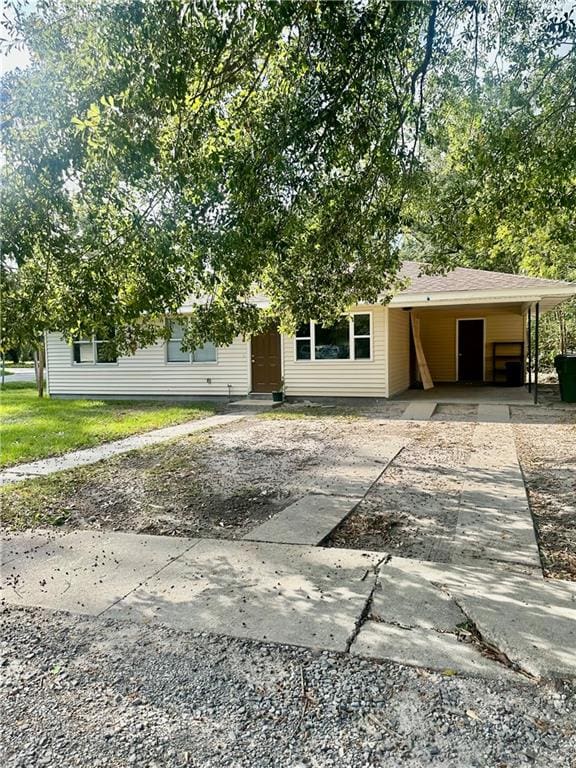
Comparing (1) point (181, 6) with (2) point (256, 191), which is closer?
(1) point (181, 6)

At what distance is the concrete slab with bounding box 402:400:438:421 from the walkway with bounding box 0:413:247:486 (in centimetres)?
376

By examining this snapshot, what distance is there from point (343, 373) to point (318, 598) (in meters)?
10.8

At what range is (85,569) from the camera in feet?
11.9

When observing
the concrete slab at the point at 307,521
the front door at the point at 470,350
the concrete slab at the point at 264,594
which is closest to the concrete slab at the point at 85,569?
the concrete slab at the point at 264,594

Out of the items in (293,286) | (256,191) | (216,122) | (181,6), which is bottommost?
(293,286)

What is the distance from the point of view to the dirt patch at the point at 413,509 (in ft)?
13.1

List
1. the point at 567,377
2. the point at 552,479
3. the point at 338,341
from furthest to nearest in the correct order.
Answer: the point at 338,341
the point at 567,377
the point at 552,479

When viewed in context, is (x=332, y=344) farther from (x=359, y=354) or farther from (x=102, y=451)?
(x=102, y=451)

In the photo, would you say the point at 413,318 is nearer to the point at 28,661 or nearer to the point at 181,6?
the point at 181,6

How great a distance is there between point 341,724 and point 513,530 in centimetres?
273

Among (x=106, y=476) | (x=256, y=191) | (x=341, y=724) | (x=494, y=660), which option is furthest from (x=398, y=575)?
(x=106, y=476)

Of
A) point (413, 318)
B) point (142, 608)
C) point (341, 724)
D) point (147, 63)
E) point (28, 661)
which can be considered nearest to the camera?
point (341, 724)

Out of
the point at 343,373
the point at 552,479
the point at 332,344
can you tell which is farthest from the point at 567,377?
the point at 552,479

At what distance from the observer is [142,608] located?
3.03m
